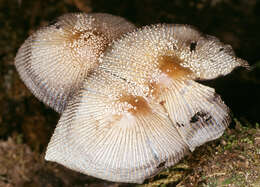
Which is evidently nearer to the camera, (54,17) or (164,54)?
(164,54)

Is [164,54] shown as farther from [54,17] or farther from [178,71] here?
[54,17]

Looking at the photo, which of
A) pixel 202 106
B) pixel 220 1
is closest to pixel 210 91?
pixel 202 106

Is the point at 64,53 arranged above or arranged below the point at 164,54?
below

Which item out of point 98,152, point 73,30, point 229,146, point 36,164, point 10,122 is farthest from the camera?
point 10,122

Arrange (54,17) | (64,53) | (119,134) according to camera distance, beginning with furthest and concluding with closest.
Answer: (54,17)
(64,53)
(119,134)

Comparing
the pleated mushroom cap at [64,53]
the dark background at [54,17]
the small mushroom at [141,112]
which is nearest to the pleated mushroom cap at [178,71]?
the small mushroom at [141,112]

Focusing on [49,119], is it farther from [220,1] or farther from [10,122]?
[220,1]

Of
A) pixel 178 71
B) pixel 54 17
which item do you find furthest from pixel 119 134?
pixel 54 17
